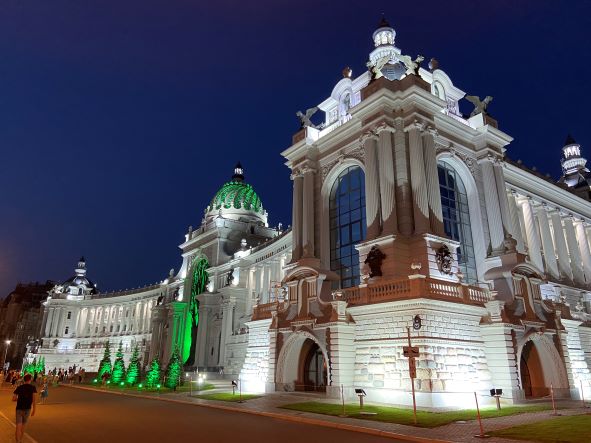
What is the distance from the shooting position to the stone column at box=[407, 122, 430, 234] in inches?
1244

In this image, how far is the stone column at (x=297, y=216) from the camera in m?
41.1

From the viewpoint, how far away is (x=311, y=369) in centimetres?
3133

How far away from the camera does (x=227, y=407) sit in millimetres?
24188

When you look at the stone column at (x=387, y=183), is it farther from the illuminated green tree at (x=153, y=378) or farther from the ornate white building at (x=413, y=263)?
the illuminated green tree at (x=153, y=378)

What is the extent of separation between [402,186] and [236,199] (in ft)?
151

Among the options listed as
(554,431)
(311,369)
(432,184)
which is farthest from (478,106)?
(554,431)

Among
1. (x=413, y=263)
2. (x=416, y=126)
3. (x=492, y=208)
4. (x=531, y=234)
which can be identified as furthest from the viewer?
(x=531, y=234)

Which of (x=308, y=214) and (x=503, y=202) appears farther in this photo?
(x=308, y=214)

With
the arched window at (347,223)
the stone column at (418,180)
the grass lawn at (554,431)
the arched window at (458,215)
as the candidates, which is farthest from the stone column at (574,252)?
the grass lawn at (554,431)

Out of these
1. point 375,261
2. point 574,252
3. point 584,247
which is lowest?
point 375,261

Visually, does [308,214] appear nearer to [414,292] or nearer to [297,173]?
[297,173]

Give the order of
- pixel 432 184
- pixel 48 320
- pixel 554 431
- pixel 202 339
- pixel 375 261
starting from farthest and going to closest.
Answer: pixel 48 320 → pixel 202 339 → pixel 432 184 → pixel 375 261 → pixel 554 431

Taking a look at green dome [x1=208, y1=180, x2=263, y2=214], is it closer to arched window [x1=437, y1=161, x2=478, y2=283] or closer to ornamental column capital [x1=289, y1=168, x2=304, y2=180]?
ornamental column capital [x1=289, y1=168, x2=304, y2=180]

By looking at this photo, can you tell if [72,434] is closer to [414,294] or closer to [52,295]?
[414,294]
